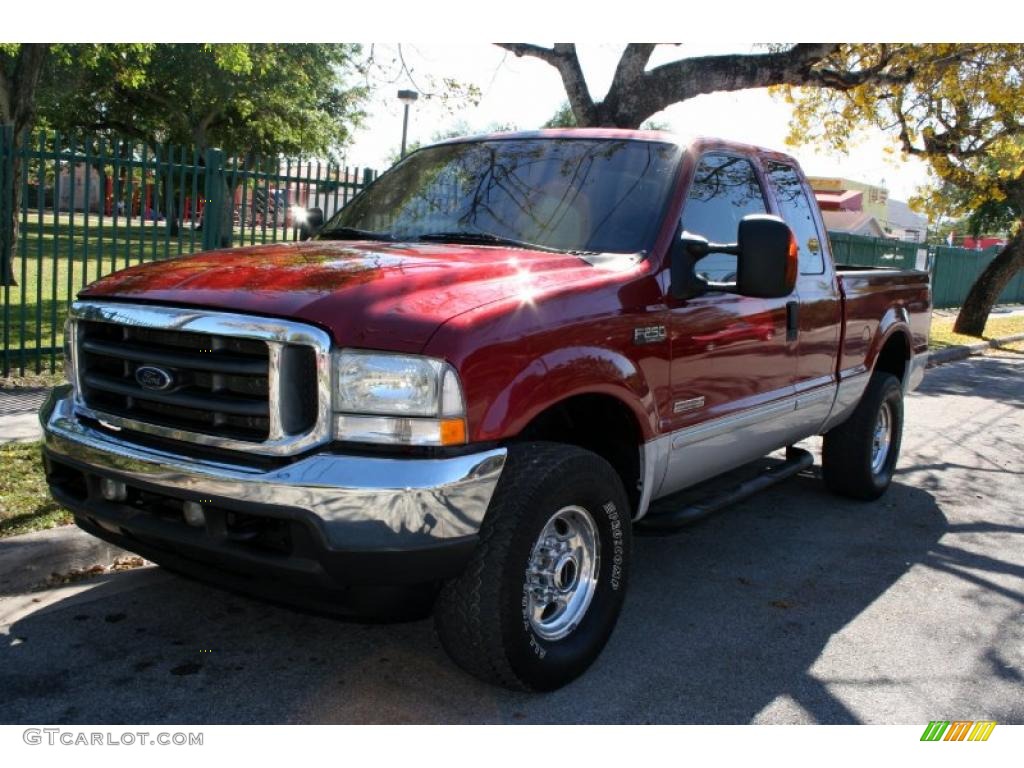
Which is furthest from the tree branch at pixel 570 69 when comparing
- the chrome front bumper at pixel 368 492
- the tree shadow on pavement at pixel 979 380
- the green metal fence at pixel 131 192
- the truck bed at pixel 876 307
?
the chrome front bumper at pixel 368 492

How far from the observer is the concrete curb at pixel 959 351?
50.9ft

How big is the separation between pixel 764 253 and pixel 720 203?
85 centimetres

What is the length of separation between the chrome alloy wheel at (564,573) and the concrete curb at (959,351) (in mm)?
12087

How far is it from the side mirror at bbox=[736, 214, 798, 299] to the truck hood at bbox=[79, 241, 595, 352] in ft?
2.08

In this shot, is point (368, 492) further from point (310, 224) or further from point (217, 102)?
point (217, 102)

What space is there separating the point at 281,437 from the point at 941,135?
Answer: 19373 mm

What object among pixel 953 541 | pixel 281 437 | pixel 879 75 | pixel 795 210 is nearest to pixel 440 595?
pixel 281 437

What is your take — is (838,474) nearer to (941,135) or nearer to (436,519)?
(436,519)

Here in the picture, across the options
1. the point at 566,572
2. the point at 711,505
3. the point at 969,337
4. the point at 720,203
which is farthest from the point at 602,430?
the point at 969,337

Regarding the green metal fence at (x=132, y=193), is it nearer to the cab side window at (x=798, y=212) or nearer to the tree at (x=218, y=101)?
the cab side window at (x=798, y=212)

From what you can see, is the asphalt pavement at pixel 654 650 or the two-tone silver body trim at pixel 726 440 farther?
the two-tone silver body trim at pixel 726 440

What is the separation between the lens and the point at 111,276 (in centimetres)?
372

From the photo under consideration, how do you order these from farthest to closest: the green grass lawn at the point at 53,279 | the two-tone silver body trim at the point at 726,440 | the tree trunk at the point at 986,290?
1. the tree trunk at the point at 986,290
2. the green grass lawn at the point at 53,279
3. the two-tone silver body trim at the point at 726,440
